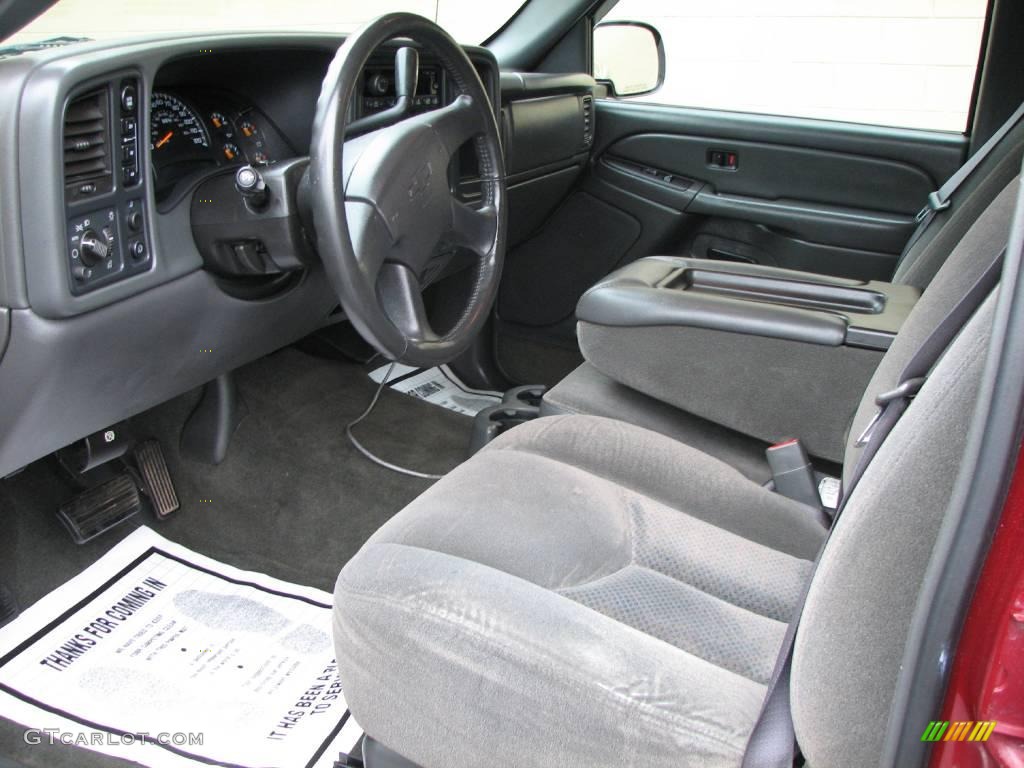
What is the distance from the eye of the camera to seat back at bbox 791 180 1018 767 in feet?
2.01

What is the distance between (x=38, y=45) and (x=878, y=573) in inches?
43.8

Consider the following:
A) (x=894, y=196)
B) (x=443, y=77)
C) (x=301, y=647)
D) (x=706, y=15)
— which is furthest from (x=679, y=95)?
(x=301, y=647)

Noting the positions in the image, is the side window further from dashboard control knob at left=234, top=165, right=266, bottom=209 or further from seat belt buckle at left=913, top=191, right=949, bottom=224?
dashboard control knob at left=234, top=165, right=266, bottom=209

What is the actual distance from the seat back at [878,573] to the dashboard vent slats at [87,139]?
0.90 m

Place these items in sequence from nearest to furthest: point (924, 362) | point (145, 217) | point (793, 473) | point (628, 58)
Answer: point (924, 362), point (145, 217), point (793, 473), point (628, 58)

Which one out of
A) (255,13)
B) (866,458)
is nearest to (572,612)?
(866,458)

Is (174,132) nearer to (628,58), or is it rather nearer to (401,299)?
(401,299)

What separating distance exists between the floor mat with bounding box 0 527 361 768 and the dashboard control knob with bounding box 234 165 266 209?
2.41 feet

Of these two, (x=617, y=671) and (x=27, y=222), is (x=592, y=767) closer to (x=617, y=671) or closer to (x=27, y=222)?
(x=617, y=671)

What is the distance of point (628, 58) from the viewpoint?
2.42 meters

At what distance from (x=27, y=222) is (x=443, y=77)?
0.74 m

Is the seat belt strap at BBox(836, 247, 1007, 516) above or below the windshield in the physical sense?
below

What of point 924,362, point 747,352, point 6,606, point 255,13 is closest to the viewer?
point 924,362

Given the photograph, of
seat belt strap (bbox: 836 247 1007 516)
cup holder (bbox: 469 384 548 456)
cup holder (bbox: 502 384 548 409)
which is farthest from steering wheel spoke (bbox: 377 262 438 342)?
cup holder (bbox: 502 384 548 409)
